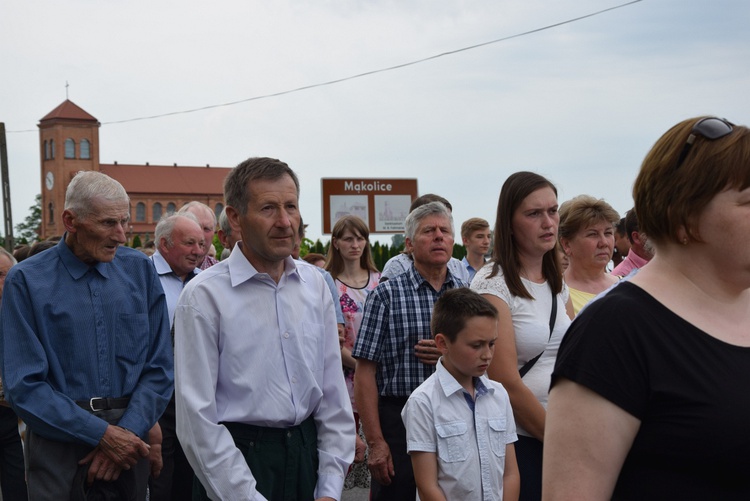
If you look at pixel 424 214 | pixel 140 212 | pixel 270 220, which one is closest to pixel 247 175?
pixel 270 220

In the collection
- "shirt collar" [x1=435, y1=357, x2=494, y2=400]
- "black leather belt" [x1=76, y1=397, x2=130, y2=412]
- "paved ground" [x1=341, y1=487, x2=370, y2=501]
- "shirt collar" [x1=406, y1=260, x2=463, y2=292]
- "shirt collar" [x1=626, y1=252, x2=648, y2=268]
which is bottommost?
"paved ground" [x1=341, y1=487, x2=370, y2=501]

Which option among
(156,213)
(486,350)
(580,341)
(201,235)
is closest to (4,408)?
(201,235)

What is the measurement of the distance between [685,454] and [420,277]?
11.3 feet

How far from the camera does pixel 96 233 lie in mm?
4688

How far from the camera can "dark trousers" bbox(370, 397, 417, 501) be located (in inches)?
207

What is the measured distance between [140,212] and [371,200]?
388ft

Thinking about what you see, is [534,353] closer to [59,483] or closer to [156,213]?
[59,483]

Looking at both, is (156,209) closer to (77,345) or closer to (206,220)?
(206,220)

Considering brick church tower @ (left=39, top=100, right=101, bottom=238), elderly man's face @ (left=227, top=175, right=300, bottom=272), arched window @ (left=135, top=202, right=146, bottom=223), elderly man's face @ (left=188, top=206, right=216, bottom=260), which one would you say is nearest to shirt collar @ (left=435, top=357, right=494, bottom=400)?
elderly man's face @ (left=227, top=175, right=300, bottom=272)

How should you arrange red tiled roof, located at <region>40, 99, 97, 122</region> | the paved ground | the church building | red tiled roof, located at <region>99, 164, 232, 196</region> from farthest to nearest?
1. red tiled roof, located at <region>99, 164, 232, 196</region>
2. red tiled roof, located at <region>40, 99, 97, 122</region>
3. the church building
4. the paved ground

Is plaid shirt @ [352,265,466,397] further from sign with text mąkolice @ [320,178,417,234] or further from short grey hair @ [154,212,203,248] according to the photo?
sign with text mąkolice @ [320,178,417,234]

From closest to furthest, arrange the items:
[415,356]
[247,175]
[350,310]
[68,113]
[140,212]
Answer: [247,175] < [415,356] < [350,310] < [68,113] < [140,212]

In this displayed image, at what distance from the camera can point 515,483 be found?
14.9 feet

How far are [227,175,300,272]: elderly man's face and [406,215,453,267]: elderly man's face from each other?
176 centimetres
